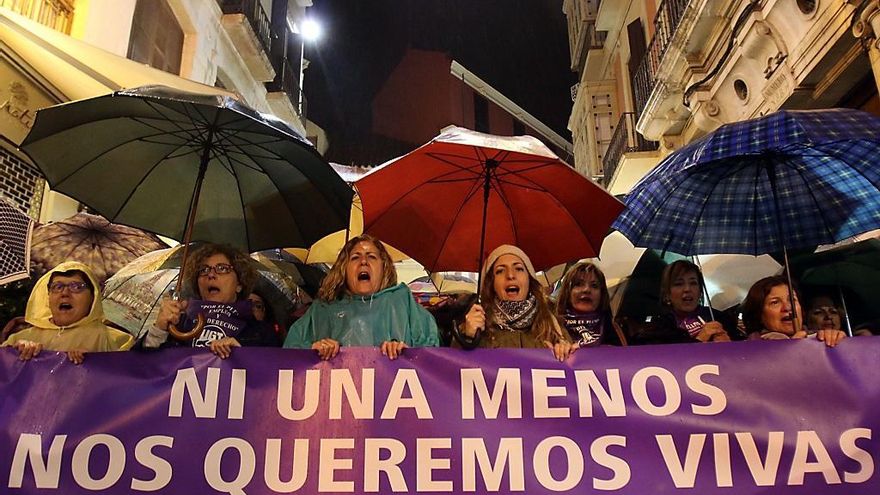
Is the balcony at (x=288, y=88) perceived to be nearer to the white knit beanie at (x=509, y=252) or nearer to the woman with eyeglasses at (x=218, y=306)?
the woman with eyeglasses at (x=218, y=306)

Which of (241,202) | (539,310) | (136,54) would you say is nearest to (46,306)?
(241,202)

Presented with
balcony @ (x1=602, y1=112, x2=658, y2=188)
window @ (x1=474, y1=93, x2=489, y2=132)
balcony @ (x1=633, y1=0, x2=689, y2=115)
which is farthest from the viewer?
window @ (x1=474, y1=93, x2=489, y2=132)

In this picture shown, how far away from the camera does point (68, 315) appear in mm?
3951

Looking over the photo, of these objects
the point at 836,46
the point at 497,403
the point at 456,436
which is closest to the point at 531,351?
the point at 497,403

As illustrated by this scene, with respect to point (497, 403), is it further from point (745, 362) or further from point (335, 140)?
point (335, 140)

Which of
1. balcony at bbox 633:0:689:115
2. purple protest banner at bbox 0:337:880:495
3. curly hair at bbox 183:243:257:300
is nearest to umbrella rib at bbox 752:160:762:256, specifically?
purple protest banner at bbox 0:337:880:495

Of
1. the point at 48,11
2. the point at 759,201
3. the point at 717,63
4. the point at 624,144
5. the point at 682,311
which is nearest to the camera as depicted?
the point at 759,201

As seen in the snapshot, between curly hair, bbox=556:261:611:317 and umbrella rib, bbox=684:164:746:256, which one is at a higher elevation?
umbrella rib, bbox=684:164:746:256

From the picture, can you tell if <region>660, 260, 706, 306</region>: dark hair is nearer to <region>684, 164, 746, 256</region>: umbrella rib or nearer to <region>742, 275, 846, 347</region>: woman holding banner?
<region>684, 164, 746, 256</region>: umbrella rib

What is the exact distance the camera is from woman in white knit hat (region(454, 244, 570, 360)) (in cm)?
382

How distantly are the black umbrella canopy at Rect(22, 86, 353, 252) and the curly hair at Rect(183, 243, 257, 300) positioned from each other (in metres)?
0.24

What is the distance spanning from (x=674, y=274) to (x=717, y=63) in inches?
296

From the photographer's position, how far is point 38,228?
575cm

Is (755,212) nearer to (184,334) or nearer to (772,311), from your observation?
(772,311)
